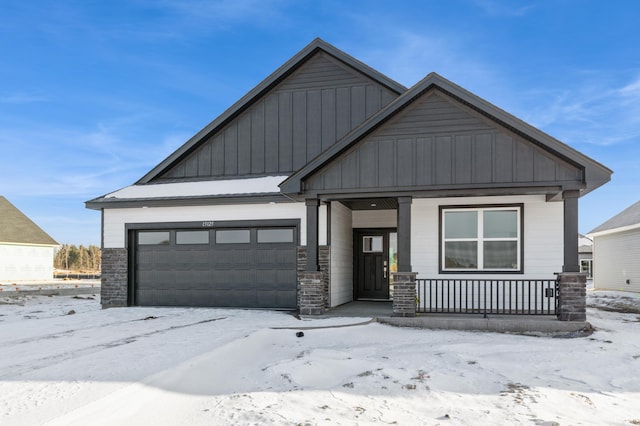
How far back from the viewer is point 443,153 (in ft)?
35.3

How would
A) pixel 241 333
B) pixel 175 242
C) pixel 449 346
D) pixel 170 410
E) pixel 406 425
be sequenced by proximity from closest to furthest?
1. pixel 406 425
2. pixel 170 410
3. pixel 449 346
4. pixel 241 333
5. pixel 175 242


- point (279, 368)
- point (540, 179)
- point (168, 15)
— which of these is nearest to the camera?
point (279, 368)

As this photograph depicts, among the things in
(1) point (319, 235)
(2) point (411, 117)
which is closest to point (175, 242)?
(1) point (319, 235)

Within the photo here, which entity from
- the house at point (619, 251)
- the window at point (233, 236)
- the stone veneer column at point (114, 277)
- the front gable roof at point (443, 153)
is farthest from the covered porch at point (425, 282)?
the house at point (619, 251)

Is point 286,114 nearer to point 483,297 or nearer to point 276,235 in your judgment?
point 276,235

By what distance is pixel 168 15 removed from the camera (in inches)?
674

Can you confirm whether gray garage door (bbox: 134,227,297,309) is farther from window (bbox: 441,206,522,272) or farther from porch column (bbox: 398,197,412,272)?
window (bbox: 441,206,522,272)

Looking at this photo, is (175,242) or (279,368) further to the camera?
(175,242)

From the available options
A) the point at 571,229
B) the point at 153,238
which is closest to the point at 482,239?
the point at 571,229

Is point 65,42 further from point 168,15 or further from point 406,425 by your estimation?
point 406,425

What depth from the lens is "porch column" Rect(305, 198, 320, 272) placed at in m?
11.6

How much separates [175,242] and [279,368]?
868 centimetres

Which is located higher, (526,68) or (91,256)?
(526,68)

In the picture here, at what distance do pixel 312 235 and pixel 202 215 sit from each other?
411cm
